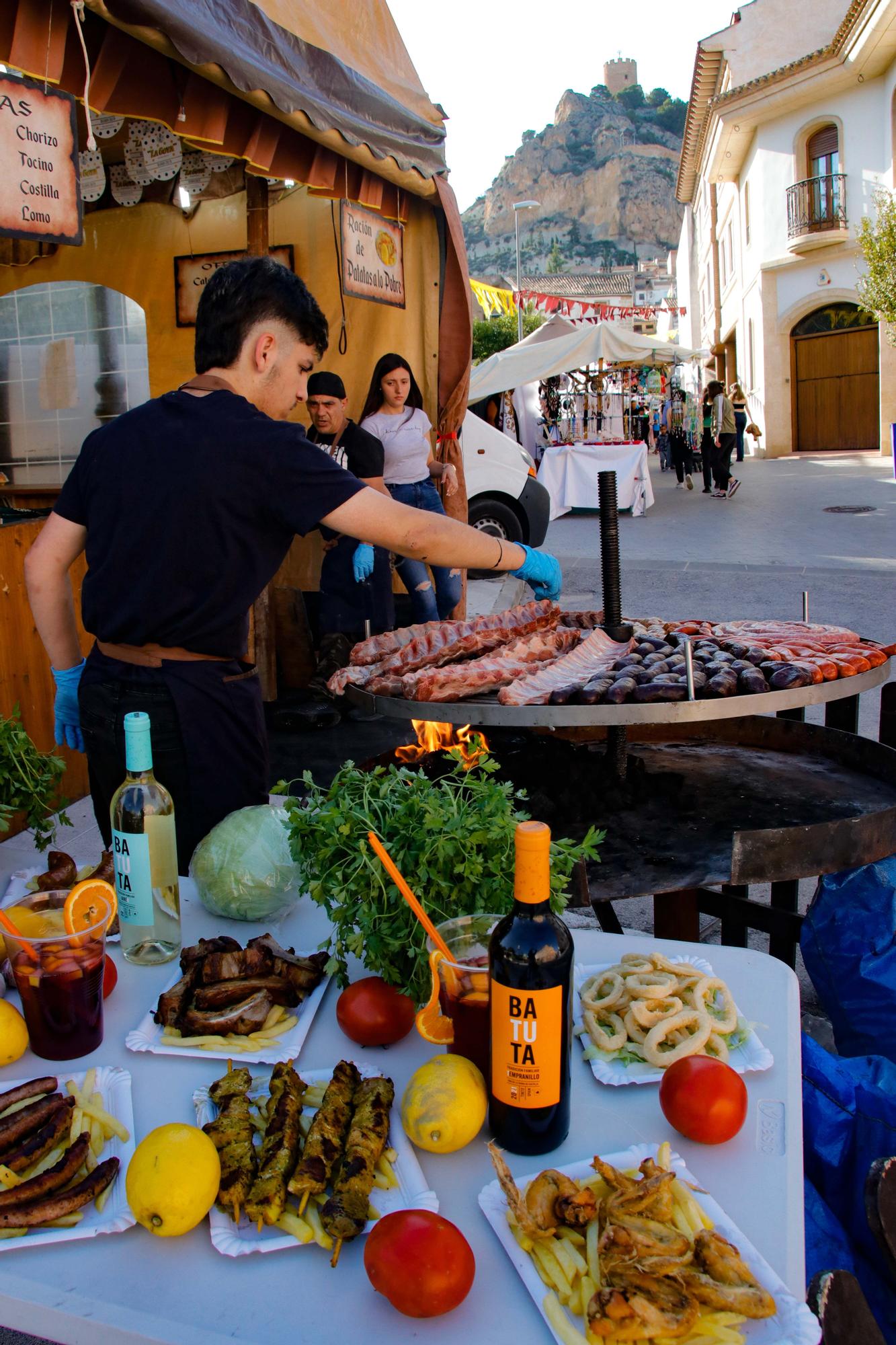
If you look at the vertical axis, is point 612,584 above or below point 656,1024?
above

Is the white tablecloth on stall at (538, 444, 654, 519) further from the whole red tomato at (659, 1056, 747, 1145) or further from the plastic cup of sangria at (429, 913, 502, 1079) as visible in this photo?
the whole red tomato at (659, 1056, 747, 1145)

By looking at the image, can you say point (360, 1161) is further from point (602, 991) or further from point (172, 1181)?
point (602, 991)

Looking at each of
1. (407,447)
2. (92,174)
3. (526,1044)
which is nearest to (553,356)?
(407,447)

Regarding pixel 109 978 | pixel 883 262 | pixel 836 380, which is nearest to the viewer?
pixel 109 978

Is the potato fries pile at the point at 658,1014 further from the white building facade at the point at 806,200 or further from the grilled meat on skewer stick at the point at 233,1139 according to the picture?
the white building facade at the point at 806,200

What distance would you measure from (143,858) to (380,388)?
6.29 metres

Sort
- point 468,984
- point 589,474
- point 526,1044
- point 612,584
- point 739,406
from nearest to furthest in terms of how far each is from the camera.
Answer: point 526,1044 → point 468,984 → point 612,584 → point 589,474 → point 739,406

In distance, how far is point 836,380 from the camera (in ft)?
99.3

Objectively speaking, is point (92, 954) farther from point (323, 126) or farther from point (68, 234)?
point (323, 126)

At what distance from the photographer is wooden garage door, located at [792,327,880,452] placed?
29.6 metres

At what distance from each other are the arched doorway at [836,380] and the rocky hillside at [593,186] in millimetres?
106495

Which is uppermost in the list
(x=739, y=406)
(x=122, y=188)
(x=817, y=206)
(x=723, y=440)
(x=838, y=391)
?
(x=817, y=206)

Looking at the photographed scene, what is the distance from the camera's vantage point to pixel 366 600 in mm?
7719

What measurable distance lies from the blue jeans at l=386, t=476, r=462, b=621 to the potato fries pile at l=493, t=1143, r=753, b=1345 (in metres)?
6.54
